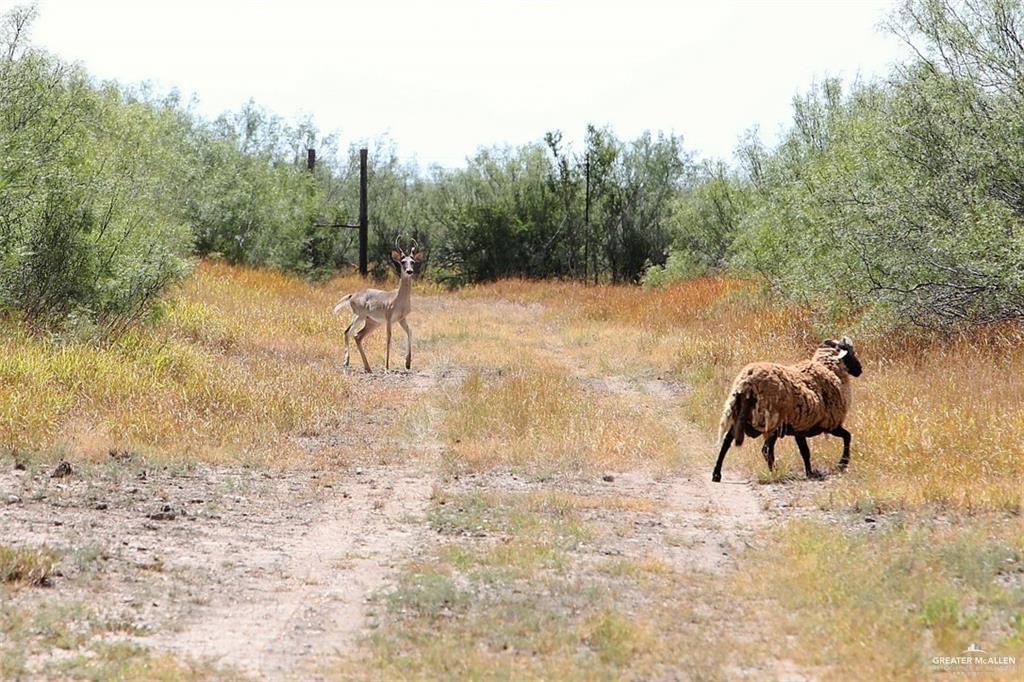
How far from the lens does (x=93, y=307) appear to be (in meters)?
17.9

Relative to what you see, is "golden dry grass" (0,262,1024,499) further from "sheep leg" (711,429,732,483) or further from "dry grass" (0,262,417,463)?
"sheep leg" (711,429,732,483)

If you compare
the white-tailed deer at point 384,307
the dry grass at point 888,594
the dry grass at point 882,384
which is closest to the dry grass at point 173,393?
the white-tailed deer at point 384,307

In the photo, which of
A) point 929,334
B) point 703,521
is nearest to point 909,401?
point 929,334

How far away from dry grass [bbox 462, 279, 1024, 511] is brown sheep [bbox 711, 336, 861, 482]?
472 millimetres

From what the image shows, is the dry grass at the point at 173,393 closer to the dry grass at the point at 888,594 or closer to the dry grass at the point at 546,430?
the dry grass at the point at 546,430

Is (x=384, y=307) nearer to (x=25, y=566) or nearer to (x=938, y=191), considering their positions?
(x=938, y=191)

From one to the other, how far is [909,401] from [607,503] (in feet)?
17.5

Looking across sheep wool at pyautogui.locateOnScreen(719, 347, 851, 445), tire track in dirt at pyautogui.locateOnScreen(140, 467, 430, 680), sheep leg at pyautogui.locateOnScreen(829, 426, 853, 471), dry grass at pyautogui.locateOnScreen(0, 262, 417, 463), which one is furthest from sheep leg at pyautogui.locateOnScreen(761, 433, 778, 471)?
dry grass at pyautogui.locateOnScreen(0, 262, 417, 463)

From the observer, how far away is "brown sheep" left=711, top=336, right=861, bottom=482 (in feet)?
33.8

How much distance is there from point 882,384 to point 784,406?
16.3 feet

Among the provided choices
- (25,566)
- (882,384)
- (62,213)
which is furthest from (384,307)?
(25,566)

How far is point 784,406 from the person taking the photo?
1034cm

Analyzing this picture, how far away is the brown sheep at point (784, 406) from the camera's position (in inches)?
405

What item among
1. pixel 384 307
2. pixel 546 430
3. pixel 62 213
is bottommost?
pixel 546 430
